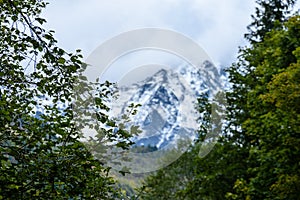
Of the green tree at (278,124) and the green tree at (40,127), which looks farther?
the green tree at (278,124)

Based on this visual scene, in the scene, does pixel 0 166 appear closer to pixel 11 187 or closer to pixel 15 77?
pixel 11 187

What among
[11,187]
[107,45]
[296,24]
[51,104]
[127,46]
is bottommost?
[11,187]

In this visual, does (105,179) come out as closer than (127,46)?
Yes

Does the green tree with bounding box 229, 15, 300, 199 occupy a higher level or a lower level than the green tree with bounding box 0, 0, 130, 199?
higher

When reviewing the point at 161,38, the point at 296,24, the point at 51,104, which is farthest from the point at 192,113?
the point at 51,104

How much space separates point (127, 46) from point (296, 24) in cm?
1221

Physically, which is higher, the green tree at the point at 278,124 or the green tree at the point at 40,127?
the green tree at the point at 278,124

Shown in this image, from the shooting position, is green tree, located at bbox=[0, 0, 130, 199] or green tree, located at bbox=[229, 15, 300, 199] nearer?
green tree, located at bbox=[0, 0, 130, 199]

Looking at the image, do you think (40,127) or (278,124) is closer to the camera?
(40,127)

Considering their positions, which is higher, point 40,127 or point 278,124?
point 278,124

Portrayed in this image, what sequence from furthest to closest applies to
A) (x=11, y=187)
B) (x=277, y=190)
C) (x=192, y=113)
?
1. (x=192, y=113)
2. (x=277, y=190)
3. (x=11, y=187)

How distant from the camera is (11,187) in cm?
520

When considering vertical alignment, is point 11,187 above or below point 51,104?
below

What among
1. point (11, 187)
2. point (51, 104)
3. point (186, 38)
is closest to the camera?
point (11, 187)
